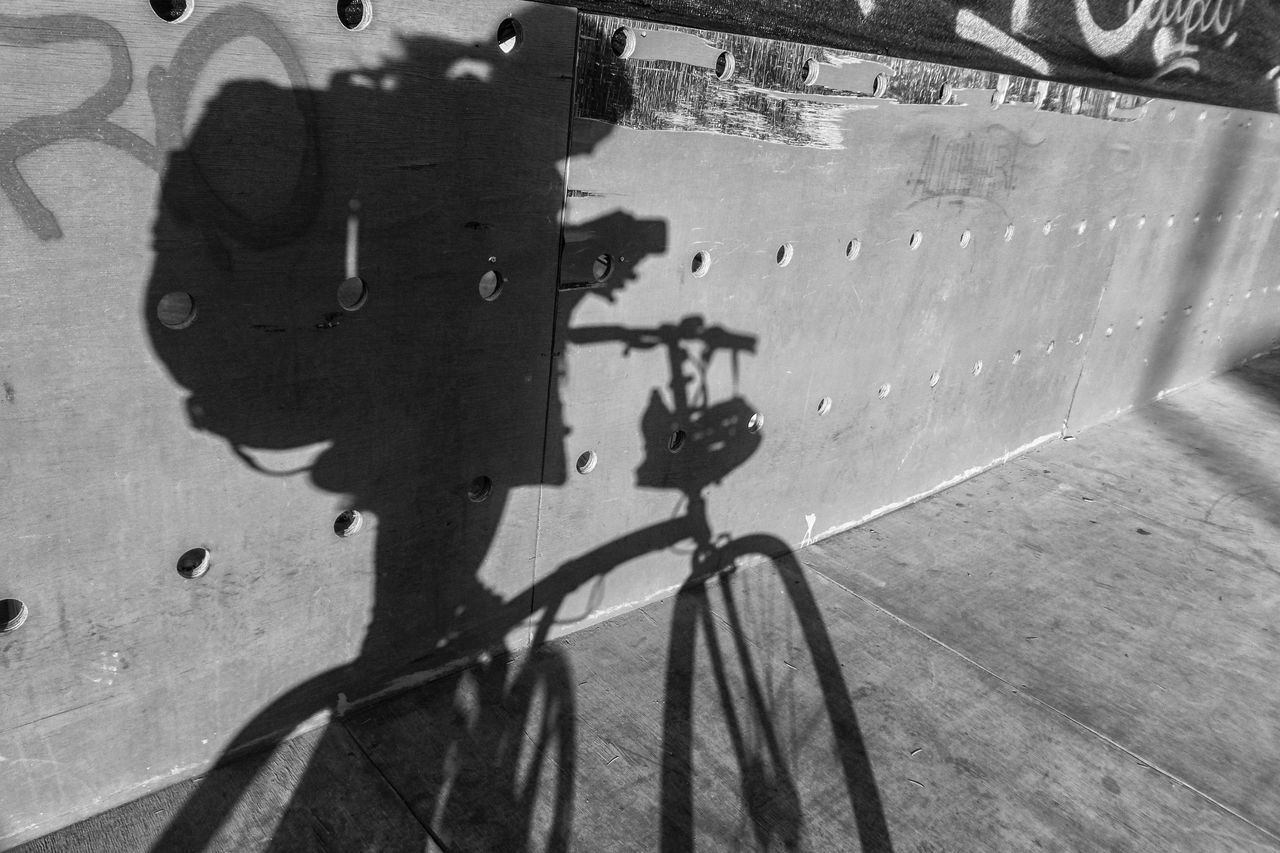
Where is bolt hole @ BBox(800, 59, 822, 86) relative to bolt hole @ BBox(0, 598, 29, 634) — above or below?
above

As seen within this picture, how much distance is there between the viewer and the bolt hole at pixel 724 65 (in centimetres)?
319

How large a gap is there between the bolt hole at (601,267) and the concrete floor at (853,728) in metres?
1.42

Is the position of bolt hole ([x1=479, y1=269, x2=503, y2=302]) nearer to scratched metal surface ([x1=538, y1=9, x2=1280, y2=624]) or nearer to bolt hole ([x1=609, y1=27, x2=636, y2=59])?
scratched metal surface ([x1=538, y1=9, x2=1280, y2=624])

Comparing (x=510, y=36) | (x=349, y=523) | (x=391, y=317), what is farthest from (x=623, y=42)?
(x=349, y=523)

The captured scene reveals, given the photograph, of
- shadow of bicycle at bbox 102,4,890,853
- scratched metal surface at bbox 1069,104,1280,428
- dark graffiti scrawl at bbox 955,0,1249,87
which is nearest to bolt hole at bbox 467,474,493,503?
shadow of bicycle at bbox 102,4,890,853

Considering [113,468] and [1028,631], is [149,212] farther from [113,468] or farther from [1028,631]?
[1028,631]

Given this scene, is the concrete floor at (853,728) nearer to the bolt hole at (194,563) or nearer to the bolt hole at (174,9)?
the bolt hole at (194,563)

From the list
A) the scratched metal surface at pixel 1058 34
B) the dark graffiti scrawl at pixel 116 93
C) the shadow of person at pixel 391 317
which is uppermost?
the scratched metal surface at pixel 1058 34

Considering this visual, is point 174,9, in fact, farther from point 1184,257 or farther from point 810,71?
point 1184,257

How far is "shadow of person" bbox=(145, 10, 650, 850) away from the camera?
7.59 feet

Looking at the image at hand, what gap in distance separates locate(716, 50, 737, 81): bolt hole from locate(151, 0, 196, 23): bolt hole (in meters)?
1.70

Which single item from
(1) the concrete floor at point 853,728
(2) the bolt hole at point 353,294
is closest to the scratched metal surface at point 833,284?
(1) the concrete floor at point 853,728

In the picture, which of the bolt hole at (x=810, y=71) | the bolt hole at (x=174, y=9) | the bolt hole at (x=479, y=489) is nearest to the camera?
the bolt hole at (x=174, y=9)

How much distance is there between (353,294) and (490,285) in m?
0.45
